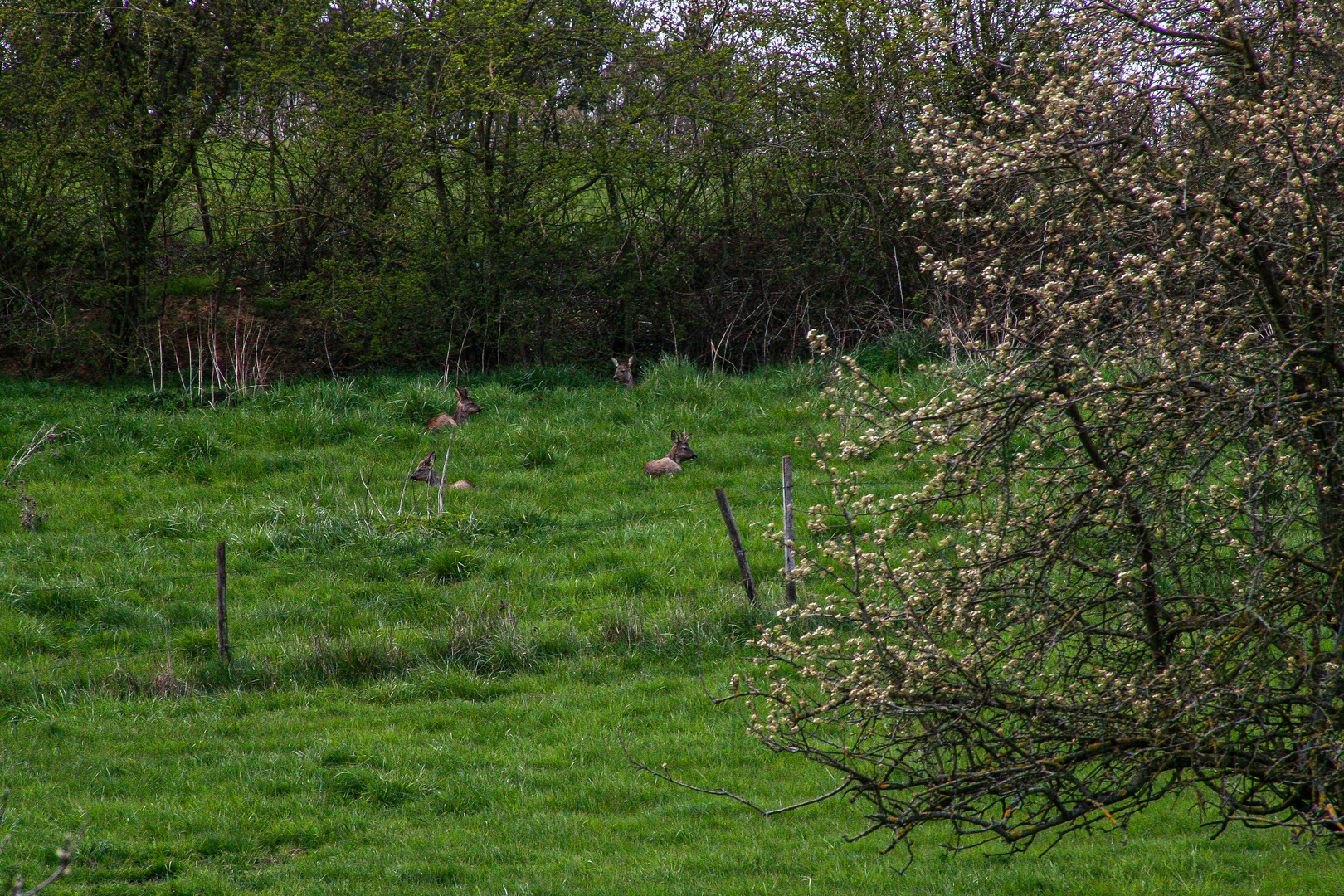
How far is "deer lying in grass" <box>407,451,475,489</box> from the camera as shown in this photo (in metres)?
12.2

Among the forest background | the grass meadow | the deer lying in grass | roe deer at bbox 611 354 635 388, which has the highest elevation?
the forest background

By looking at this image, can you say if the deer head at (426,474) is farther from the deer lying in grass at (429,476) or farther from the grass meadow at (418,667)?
the grass meadow at (418,667)

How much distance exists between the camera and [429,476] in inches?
486

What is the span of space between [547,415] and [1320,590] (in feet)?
37.5

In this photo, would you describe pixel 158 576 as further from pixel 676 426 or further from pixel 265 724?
pixel 676 426

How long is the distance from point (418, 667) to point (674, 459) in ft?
15.4

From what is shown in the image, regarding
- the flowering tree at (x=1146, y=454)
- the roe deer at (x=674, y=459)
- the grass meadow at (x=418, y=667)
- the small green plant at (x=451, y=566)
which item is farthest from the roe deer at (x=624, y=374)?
the flowering tree at (x=1146, y=454)

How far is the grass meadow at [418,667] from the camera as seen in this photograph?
19.5ft

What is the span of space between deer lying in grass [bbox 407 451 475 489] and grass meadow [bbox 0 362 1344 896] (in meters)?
0.13

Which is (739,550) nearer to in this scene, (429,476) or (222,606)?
(222,606)

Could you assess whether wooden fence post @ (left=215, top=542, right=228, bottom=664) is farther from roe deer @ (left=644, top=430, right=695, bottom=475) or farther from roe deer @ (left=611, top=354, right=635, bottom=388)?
roe deer @ (left=611, top=354, right=635, bottom=388)

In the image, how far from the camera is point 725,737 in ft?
25.0

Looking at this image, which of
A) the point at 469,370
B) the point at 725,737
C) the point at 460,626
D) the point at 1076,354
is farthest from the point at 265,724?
the point at 469,370

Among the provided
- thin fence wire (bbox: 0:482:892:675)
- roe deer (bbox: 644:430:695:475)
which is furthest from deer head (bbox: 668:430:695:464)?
thin fence wire (bbox: 0:482:892:675)
